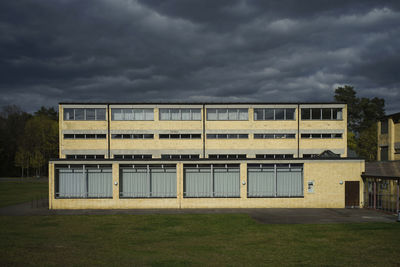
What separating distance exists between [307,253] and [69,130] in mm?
36288

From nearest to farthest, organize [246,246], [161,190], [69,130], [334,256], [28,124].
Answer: [334,256], [246,246], [161,190], [69,130], [28,124]

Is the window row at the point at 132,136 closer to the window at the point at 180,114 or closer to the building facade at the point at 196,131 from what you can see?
the building facade at the point at 196,131

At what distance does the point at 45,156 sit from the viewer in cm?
8156

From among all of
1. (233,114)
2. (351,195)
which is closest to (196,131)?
(233,114)

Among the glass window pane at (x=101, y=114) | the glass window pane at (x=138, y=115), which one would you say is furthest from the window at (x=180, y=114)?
the glass window pane at (x=101, y=114)

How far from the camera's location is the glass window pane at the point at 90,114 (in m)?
42.1

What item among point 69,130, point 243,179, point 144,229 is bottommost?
point 144,229

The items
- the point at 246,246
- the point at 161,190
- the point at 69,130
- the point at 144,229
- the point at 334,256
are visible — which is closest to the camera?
the point at 334,256

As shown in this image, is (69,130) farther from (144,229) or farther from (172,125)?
(144,229)

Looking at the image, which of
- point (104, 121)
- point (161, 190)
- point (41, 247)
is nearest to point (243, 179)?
point (161, 190)

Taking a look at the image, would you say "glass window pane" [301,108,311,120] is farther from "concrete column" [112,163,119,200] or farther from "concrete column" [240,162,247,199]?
"concrete column" [112,163,119,200]

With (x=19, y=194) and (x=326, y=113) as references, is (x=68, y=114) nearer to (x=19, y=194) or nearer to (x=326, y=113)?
(x=19, y=194)

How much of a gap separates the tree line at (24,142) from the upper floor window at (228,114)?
2105 inches

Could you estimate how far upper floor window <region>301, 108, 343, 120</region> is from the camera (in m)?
42.7
